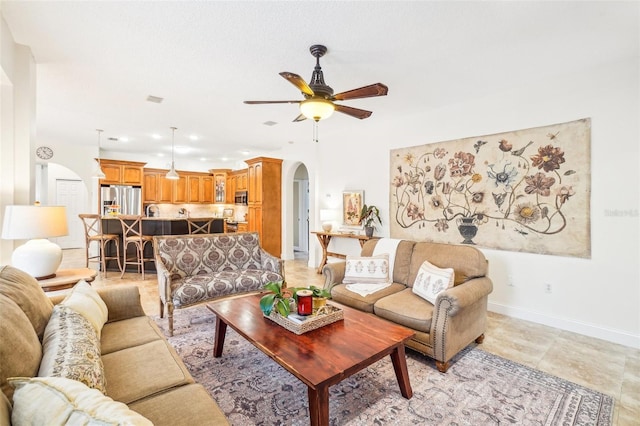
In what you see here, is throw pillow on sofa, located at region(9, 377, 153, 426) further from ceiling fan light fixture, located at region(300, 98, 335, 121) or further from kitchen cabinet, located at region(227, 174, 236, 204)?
kitchen cabinet, located at region(227, 174, 236, 204)

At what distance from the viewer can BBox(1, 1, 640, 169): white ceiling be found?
2.16m

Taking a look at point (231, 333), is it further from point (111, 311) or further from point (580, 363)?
point (580, 363)

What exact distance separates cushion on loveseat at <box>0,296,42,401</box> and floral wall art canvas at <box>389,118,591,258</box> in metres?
4.11

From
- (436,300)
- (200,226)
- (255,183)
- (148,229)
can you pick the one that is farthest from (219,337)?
(255,183)

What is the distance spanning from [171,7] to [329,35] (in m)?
1.18

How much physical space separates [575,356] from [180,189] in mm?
8851

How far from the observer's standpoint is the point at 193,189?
8805 millimetres

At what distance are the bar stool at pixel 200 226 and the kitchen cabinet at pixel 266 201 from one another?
122 cm

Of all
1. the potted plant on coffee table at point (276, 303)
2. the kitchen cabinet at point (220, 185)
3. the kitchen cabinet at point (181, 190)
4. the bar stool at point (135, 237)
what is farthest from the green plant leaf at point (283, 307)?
the kitchen cabinet at point (181, 190)

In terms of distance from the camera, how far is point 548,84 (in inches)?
129

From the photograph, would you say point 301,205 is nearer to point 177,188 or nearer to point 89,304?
point 177,188

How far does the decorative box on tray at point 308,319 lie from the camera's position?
6.60 ft

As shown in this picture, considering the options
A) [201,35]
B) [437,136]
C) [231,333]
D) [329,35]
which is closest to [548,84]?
[437,136]

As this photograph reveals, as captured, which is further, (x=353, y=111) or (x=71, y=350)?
(x=353, y=111)
